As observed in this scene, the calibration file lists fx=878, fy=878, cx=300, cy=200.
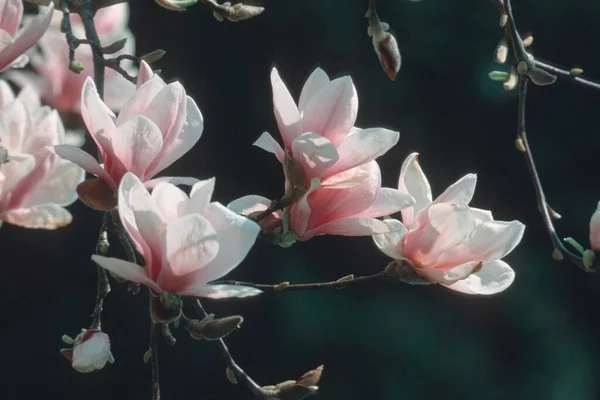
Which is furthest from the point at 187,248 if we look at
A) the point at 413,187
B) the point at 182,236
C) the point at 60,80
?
the point at 60,80

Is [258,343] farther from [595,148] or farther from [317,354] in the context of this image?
[595,148]

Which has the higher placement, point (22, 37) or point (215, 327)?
point (22, 37)

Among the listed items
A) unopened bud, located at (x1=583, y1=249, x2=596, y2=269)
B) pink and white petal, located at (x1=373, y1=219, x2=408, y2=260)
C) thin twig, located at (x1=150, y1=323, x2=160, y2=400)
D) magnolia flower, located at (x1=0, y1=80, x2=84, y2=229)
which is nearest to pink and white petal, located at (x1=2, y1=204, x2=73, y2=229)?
magnolia flower, located at (x1=0, y1=80, x2=84, y2=229)

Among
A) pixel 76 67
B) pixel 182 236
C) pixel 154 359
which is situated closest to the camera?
pixel 182 236

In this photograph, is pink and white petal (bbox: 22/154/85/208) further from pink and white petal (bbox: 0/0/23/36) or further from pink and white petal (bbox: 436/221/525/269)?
pink and white petal (bbox: 436/221/525/269)

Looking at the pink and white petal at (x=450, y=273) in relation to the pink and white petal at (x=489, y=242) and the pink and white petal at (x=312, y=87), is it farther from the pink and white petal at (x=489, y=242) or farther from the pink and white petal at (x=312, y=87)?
the pink and white petal at (x=312, y=87)

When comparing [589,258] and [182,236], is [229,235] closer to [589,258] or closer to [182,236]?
[182,236]

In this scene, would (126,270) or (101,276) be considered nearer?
(126,270)

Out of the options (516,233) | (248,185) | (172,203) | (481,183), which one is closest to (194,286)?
(172,203)
